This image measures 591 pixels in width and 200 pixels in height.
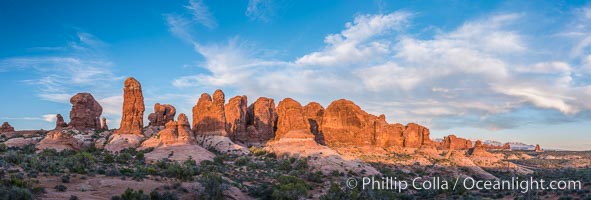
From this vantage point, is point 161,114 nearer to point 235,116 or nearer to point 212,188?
point 235,116

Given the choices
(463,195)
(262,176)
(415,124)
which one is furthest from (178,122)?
(415,124)

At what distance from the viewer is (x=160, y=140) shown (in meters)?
54.1

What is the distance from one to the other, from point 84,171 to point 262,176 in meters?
17.1

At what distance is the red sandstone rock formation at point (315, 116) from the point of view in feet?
260

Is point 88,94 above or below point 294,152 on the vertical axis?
above

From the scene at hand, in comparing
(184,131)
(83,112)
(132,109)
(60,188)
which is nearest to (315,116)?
(184,131)

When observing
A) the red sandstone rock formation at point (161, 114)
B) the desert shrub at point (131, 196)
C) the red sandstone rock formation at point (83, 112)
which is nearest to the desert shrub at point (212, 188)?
the desert shrub at point (131, 196)

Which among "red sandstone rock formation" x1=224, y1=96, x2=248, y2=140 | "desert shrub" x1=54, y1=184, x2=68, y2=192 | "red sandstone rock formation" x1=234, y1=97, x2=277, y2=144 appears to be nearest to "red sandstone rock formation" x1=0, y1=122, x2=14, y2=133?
"red sandstone rock formation" x1=224, y1=96, x2=248, y2=140

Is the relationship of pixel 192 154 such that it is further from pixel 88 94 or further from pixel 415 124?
pixel 415 124

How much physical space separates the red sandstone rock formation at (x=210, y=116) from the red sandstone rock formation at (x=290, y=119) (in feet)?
34.6

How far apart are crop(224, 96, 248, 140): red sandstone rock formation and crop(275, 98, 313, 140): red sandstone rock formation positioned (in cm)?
660

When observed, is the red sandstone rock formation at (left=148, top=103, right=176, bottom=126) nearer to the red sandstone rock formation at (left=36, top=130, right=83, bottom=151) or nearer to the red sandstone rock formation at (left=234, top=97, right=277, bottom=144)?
the red sandstone rock formation at (left=234, top=97, right=277, bottom=144)

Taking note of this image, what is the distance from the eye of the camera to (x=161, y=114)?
75.2 meters

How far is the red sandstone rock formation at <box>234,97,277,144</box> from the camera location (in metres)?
72.3
